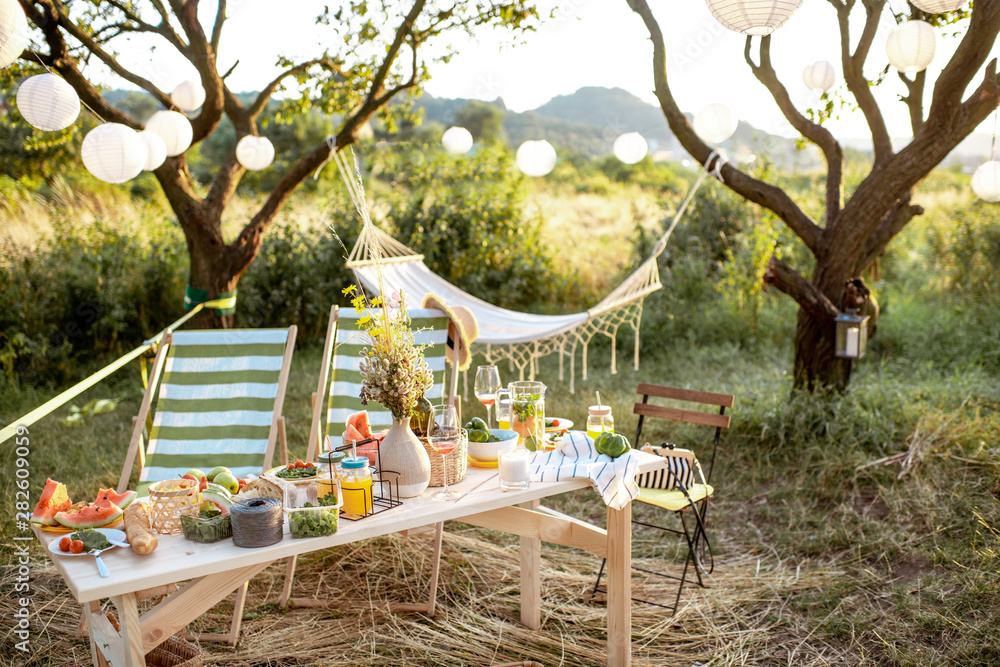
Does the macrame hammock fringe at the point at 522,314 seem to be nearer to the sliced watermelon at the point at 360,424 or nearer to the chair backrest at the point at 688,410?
the chair backrest at the point at 688,410

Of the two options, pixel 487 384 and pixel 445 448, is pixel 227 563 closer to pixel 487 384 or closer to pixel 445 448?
pixel 445 448

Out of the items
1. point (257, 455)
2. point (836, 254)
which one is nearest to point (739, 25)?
point (836, 254)

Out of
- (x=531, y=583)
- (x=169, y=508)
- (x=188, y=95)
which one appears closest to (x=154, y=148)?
(x=188, y=95)

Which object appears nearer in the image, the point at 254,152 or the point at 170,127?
the point at 170,127

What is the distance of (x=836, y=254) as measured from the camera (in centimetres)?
377

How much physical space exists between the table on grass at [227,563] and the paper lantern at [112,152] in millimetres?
1704

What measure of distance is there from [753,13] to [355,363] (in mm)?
1854

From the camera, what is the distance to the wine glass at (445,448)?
1.87m

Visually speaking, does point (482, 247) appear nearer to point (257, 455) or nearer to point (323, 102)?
point (323, 102)

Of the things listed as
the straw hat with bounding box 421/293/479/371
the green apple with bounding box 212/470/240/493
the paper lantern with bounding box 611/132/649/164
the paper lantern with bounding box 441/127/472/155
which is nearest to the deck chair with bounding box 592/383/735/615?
the straw hat with bounding box 421/293/479/371

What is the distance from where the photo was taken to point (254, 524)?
1.56m

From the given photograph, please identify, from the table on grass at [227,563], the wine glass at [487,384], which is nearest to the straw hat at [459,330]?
the wine glass at [487,384]

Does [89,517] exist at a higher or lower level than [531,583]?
higher

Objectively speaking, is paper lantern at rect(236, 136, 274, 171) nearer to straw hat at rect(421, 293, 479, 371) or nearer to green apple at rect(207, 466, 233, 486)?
straw hat at rect(421, 293, 479, 371)
